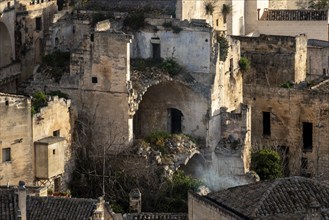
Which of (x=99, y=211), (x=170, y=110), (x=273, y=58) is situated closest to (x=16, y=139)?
(x=99, y=211)

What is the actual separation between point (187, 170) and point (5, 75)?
781 centimetres

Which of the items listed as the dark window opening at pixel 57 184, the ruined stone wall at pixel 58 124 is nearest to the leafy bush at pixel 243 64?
the ruined stone wall at pixel 58 124

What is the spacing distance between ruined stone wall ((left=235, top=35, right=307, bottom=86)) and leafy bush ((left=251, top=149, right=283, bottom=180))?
636 centimetres

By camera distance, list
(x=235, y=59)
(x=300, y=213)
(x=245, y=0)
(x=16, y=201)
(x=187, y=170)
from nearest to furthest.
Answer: (x=300, y=213) < (x=16, y=201) < (x=187, y=170) < (x=235, y=59) < (x=245, y=0)

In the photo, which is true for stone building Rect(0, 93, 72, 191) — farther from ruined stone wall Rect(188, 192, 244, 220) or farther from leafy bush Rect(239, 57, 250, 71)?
ruined stone wall Rect(188, 192, 244, 220)

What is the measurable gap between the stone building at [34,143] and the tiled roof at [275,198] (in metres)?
13.7

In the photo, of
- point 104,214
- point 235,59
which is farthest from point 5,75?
point 104,214

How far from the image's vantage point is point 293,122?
218ft

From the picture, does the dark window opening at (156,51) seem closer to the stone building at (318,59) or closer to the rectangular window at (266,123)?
the rectangular window at (266,123)

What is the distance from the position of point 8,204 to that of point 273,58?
23329 millimetres

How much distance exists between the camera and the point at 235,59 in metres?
65.2

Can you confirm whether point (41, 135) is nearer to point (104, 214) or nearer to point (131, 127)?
point (131, 127)

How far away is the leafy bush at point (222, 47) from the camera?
62969mm

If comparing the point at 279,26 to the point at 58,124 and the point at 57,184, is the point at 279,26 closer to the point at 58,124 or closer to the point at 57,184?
the point at 58,124
